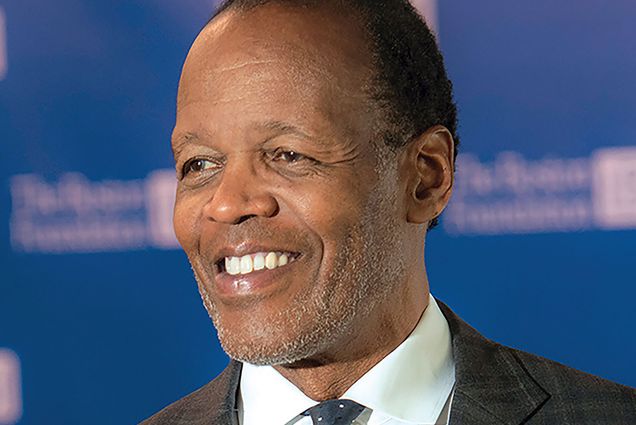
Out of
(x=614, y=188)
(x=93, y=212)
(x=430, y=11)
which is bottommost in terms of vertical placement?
(x=614, y=188)

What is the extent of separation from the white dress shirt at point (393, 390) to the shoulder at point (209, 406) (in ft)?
0.10

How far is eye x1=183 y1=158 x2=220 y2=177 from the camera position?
1.85 meters

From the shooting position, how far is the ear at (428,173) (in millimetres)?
1942

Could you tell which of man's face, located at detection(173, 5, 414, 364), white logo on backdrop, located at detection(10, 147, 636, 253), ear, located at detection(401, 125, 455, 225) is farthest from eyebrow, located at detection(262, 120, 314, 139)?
white logo on backdrop, located at detection(10, 147, 636, 253)

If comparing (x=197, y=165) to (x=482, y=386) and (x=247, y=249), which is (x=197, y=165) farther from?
(x=482, y=386)

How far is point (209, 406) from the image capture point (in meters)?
2.02

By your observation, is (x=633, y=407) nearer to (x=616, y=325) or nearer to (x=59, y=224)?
(x=616, y=325)

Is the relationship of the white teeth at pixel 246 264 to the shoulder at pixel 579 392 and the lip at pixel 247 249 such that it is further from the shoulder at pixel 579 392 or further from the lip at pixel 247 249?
the shoulder at pixel 579 392

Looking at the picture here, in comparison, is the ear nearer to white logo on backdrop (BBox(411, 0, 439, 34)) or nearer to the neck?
the neck

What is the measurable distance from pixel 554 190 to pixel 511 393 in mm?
1069

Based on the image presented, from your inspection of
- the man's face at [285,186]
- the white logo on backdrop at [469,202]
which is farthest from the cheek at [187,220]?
the white logo on backdrop at [469,202]

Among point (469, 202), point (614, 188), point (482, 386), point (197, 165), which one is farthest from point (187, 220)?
point (614, 188)

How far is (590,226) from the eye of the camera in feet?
9.57

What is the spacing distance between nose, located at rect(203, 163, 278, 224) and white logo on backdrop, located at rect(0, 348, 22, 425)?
5.19 ft
